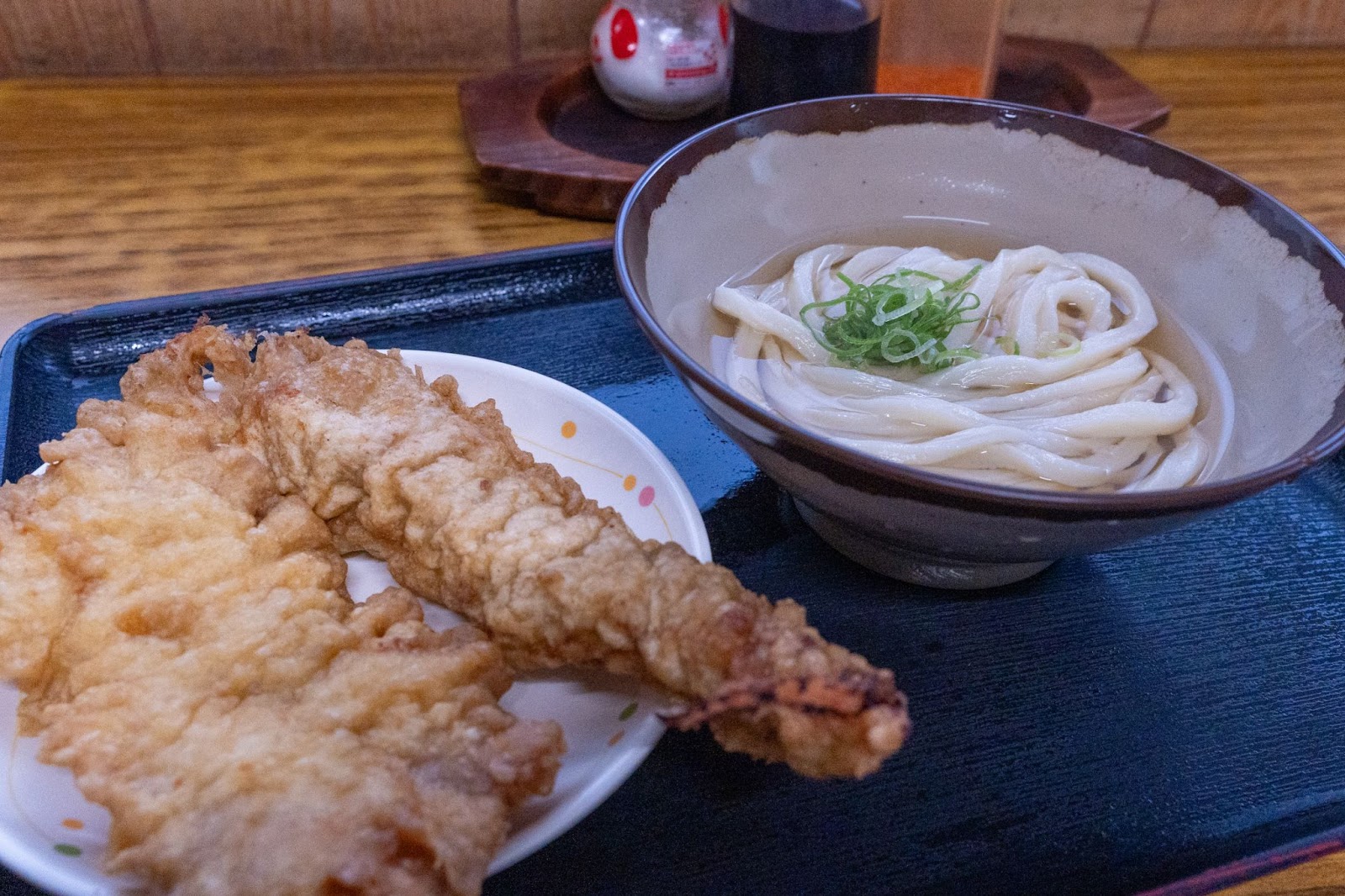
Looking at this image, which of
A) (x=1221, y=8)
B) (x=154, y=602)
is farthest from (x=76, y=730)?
(x=1221, y=8)

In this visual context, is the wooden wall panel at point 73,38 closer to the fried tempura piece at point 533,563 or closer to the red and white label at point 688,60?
the red and white label at point 688,60

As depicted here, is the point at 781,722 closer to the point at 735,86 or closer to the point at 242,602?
the point at 242,602

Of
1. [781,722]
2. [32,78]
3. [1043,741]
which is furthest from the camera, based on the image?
[32,78]

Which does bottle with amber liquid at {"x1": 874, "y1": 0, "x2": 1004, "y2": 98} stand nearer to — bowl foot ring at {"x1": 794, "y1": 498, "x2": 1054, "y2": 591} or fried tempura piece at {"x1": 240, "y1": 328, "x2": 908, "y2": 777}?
bowl foot ring at {"x1": 794, "y1": 498, "x2": 1054, "y2": 591}

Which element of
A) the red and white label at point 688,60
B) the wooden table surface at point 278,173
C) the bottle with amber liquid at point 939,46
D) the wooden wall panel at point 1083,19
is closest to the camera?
the wooden table surface at point 278,173

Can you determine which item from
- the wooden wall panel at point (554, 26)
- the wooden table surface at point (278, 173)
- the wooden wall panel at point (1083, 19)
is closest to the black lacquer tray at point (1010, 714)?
the wooden table surface at point (278, 173)

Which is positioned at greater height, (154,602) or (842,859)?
(154,602)
